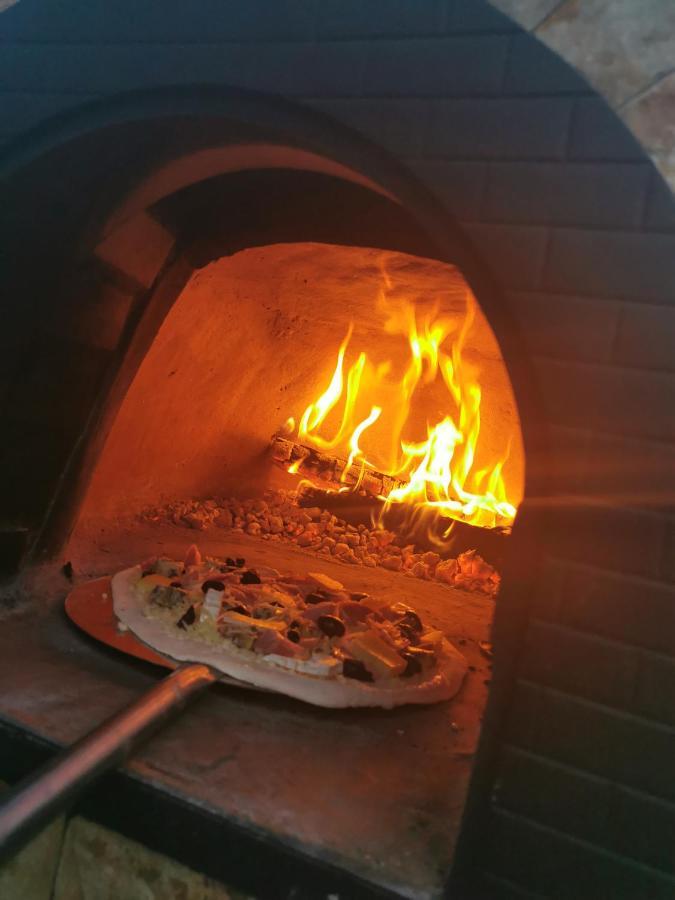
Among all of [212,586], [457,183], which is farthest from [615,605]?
[212,586]

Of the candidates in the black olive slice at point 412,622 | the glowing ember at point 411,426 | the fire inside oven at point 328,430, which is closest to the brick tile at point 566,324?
the black olive slice at point 412,622

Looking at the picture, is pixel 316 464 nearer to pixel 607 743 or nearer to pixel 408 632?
pixel 408 632

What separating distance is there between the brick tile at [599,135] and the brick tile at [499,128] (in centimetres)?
2

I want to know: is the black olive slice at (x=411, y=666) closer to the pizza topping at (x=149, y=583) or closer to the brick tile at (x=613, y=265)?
the pizza topping at (x=149, y=583)

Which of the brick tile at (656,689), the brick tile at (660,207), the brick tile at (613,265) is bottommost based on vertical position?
the brick tile at (656,689)

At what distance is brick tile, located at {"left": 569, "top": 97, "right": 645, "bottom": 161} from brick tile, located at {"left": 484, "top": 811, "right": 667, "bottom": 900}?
908 mm

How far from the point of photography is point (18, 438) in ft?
5.62

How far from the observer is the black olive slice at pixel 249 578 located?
1884 mm

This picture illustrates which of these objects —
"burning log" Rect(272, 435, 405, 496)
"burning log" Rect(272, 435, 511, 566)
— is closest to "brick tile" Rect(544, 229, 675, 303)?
"burning log" Rect(272, 435, 511, 566)

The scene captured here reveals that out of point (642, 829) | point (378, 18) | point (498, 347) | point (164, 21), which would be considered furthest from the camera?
point (498, 347)

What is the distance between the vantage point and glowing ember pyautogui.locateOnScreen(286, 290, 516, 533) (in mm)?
2881

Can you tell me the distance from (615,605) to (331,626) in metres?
0.83

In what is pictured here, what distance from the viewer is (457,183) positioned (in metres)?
1.01

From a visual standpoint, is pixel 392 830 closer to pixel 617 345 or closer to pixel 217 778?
pixel 217 778
